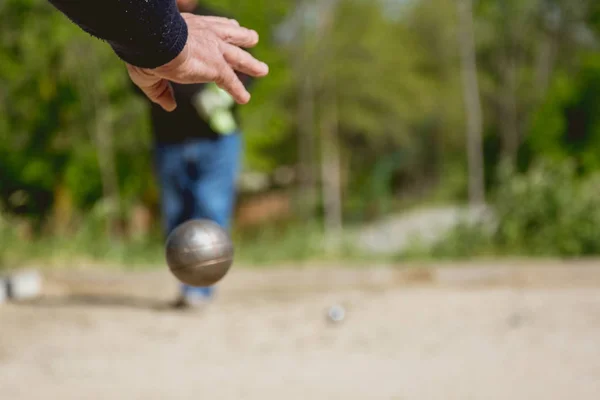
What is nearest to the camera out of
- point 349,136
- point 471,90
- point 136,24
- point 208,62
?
point 136,24

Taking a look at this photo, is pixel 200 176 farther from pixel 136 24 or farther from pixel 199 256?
pixel 136 24

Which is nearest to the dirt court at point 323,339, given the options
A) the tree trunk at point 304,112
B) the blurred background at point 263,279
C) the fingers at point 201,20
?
the blurred background at point 263,279

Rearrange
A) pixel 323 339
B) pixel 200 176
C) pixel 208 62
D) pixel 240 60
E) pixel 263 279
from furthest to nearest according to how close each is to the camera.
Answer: pixel 263 279 → pixel 200 176 → pixel 323 339 → pixel 240 60 → pixel 208 62

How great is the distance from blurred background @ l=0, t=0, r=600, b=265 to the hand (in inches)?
199

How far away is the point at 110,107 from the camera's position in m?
12.0

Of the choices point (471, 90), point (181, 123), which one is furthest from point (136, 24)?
point (471, 90)

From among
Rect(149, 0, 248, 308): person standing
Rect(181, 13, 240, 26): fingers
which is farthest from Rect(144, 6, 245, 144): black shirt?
Rect(181, 13, 240, 26): fingers

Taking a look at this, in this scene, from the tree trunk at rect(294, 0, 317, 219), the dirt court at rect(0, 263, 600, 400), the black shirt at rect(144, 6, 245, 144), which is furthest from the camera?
the tree trunk at rect(294, 0, 317, 219)

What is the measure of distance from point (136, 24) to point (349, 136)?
1018 inches

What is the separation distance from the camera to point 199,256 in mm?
3105

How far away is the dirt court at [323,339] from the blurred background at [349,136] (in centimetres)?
126

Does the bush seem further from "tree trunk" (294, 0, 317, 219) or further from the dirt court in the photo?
"tree trunk" (294, 0, 317, 219)

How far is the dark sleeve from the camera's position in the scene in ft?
5.64

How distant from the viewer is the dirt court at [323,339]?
126 inches
